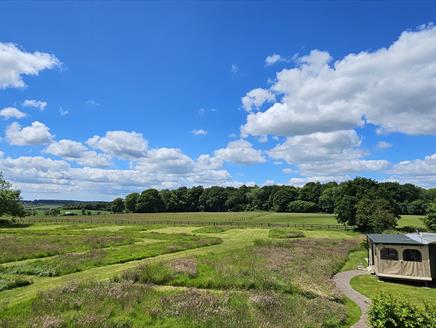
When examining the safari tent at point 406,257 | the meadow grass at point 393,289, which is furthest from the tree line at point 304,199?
the meadow grass at point 393,289

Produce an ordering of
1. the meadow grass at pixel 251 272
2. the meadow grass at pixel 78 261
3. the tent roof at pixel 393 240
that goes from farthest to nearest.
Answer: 1. the tent roof at pixel 393 240
2. the meadow grass at pixel 78 261
3. the meadow grass at pixel 251 272

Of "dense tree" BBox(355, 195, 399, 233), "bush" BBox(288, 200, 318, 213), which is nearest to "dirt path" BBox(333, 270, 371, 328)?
"dense tree" BBox(355, 195, 399, 233)

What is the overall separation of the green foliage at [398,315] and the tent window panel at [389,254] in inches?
653

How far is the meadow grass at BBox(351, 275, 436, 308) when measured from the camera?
24.2 m

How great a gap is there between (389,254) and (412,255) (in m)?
1.70

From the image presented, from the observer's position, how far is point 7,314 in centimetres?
1645

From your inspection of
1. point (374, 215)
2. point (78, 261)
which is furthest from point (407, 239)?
point (374, 215)

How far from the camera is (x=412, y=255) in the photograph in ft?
97.4

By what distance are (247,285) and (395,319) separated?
34.7ft

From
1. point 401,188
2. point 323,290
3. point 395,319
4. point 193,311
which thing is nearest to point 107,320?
point 193,311

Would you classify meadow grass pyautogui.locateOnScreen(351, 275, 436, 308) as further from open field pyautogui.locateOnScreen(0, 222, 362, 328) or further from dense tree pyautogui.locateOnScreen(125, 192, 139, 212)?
dense tree pyautogui.locateOnScreen(125, 192, 139, 212)

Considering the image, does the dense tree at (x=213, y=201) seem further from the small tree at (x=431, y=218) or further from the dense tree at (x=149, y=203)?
the small tree at (x=431, y=218)

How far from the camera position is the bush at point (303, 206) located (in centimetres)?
15325

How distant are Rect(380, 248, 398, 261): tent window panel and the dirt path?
285cm
